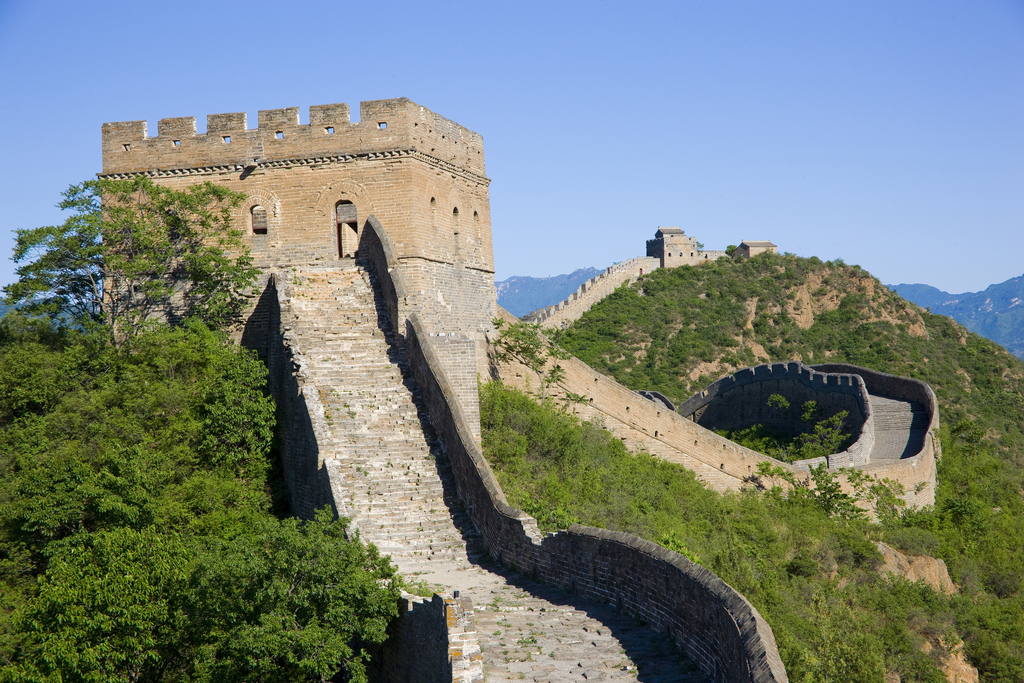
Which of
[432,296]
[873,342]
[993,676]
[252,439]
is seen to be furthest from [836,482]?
[873,342]

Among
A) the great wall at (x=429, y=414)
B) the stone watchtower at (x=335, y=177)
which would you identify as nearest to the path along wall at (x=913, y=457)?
the great wall at (x=429, y=414)

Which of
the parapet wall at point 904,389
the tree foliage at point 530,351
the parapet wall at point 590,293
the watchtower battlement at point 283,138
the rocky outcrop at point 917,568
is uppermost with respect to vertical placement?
the watchtower battlement at point 283,138

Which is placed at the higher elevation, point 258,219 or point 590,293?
point 258,219

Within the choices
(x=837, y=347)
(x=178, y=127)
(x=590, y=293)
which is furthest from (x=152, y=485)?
(x=837, y=347)

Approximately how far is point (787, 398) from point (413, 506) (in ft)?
57.0

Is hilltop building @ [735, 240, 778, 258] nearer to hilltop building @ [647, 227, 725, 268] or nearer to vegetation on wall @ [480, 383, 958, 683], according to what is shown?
hilltop building @ [647, 227, 725, 268]

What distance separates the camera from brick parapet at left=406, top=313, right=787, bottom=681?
7.62 metres

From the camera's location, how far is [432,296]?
19219 millimetres

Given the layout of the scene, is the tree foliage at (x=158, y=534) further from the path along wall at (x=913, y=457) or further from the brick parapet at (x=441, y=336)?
the path along wall at (x=913, y=457)

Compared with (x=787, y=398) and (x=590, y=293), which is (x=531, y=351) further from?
(x=590, y=293)

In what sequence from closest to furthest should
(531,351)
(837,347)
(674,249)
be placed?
(531,351), (837,347), (674,249)

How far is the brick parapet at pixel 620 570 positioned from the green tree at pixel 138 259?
5.66m

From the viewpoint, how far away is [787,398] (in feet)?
92.4

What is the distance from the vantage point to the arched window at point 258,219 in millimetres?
19750
